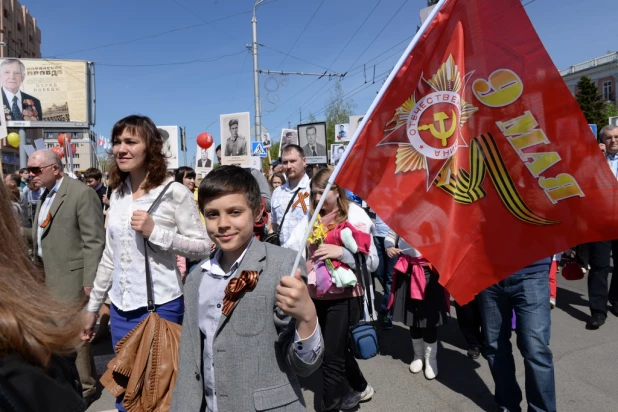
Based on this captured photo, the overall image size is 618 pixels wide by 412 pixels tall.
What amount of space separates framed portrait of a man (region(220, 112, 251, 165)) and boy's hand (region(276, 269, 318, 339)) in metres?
7.18

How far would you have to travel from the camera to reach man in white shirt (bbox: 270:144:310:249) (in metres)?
4.17

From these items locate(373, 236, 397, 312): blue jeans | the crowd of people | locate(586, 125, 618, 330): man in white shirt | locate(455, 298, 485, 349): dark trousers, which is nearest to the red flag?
the crowd of people

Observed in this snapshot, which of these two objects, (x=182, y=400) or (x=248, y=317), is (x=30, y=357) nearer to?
(x=248, y=317)

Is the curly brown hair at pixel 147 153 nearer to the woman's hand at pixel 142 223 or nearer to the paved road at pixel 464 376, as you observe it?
the woman's hand at pixel 142 223

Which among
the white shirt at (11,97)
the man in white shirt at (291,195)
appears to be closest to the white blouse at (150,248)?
the man in white shirt at (291,195)

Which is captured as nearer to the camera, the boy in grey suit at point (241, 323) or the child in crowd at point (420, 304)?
the boy in grey suit at point (241, 323)

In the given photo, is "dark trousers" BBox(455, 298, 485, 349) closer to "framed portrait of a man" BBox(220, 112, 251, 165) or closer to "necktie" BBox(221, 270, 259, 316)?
"necktie" BBox(221, 270, 259, 316)

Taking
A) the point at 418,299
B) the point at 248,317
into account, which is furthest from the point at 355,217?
the point at 248,317

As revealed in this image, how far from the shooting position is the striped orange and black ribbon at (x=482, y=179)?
217 centimetres

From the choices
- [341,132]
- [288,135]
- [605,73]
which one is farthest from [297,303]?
[605,73]

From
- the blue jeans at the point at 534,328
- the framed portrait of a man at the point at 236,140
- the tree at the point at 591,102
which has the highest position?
the tree at the point at 591,102

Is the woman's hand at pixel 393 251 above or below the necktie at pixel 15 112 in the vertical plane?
below

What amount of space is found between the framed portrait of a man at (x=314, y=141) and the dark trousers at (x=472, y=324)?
688 centimetres

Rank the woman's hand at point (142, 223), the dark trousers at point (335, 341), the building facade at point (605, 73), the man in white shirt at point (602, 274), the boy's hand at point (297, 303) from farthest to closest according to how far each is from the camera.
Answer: the building facade at point (605, 73) < the man in white shirt at point (602, 274) < the dark trousers at point (335, 341) < the woman's hand at point (142, 223) < the boy's hand at point (297, 303)
